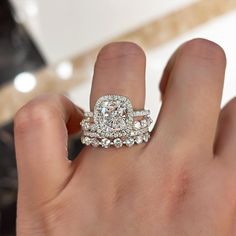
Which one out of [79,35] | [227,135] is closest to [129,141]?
[227,135]

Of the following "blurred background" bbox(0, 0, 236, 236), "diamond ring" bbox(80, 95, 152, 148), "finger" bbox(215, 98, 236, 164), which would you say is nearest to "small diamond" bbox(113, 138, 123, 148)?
"diamond ring" bbox(80, 95, 152, 148)

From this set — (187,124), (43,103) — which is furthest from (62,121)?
(187,124)

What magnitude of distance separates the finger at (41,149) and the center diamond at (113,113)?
4 cm

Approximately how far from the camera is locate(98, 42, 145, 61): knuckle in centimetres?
53

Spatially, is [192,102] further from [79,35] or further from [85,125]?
[79,35]

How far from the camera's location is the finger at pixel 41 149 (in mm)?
498

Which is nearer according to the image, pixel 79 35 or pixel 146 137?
pixel 146 137

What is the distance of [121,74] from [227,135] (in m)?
0.13

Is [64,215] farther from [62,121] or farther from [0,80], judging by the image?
[0,80]

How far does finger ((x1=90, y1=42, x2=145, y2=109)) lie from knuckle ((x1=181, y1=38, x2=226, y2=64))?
0.17ft

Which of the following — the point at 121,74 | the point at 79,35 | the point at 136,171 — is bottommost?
the point at 136,171

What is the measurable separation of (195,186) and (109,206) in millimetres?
88

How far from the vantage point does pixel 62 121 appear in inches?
20.2

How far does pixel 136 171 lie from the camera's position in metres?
0.50
